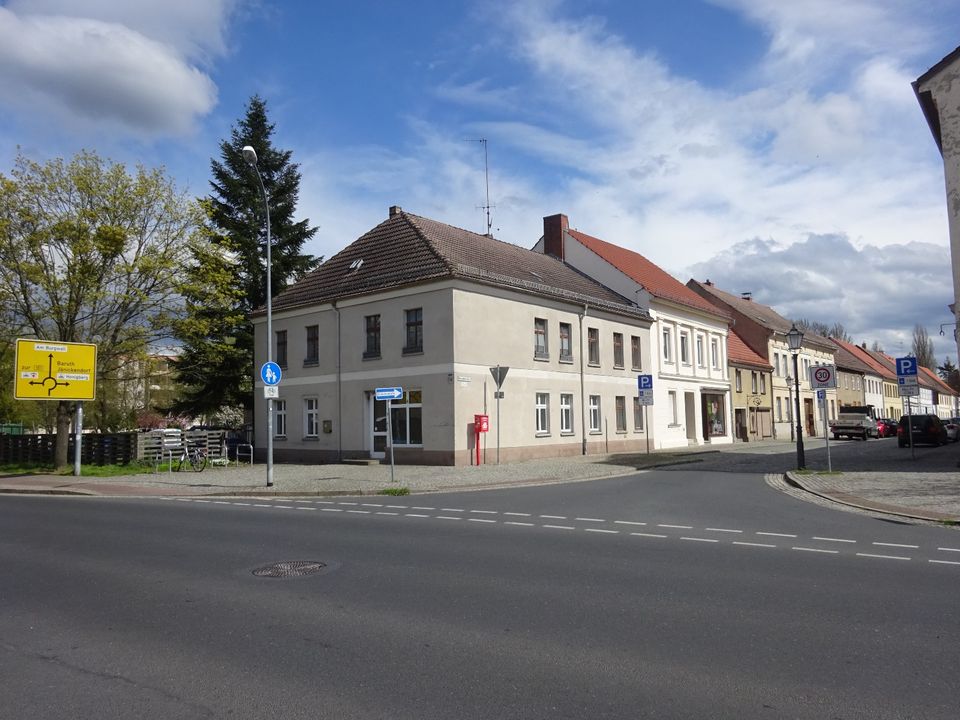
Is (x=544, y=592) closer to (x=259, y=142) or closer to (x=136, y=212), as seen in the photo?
(x=136, y=212)

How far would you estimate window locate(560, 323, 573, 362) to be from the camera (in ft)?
104

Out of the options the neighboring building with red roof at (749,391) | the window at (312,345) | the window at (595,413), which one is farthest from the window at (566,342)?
the neighboring building with red roof at (749,391)

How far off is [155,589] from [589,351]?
2735 centimetres

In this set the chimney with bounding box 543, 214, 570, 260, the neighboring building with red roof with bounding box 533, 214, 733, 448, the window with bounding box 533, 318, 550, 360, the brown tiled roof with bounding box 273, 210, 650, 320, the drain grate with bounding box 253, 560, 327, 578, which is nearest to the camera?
the drain grate with bounding box 253, 560, 327, 578

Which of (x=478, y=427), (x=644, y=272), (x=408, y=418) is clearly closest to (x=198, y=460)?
(x=408, y=418)

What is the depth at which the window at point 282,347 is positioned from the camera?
107 feet

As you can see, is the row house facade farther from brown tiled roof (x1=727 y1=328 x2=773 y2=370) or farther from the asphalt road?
the asphalt road

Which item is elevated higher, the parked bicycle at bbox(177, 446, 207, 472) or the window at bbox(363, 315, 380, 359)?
the window at bbox(363, 315, 380, 359)

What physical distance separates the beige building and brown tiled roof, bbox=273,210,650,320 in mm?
85

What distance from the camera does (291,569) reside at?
8.48 metres

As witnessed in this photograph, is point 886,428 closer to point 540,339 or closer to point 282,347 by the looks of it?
point 540,339

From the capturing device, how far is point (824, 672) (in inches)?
196

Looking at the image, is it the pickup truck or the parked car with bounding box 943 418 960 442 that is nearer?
the pickup truck

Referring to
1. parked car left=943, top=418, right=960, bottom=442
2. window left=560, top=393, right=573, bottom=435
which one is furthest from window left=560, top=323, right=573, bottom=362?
parked car left=943, top=418, right=960, bottom=442
